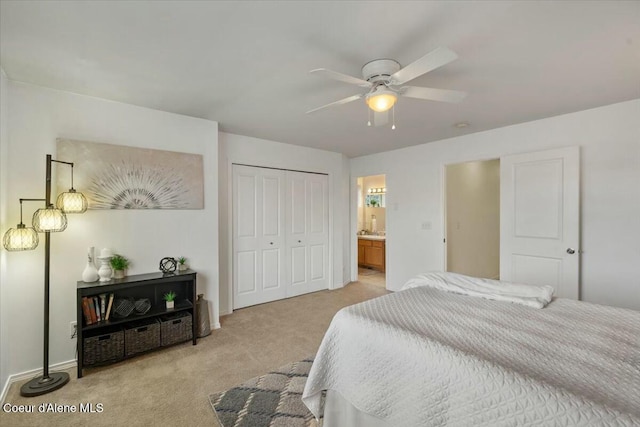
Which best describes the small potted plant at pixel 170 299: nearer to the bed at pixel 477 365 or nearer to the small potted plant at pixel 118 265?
the small potted plant at pixel 118 265

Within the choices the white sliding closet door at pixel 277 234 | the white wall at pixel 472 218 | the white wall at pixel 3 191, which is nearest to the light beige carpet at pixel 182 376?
the white wall at pixel 3 191

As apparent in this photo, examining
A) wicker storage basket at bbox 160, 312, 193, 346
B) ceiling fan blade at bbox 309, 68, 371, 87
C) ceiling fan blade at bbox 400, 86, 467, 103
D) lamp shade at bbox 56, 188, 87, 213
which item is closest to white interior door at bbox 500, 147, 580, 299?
ceiling fan blade at bbox 400, 86, 467, 103

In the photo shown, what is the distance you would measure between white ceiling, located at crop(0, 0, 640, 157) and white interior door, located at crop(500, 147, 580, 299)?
0.62 m

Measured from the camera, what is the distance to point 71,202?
228cm

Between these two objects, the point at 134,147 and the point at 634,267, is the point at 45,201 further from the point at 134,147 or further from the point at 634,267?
the point at 634,267

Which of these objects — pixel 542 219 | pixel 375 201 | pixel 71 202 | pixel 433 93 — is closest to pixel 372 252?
pixel 375 201

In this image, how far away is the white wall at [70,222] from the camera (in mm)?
2229

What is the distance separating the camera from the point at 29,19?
60.2 inches

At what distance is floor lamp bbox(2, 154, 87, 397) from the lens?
2.01 m

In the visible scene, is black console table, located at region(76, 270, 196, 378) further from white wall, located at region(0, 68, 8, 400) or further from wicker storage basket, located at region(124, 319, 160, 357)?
white wall, located at region(0, 68, 8, 400)

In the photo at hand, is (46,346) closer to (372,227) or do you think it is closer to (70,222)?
(70,222)

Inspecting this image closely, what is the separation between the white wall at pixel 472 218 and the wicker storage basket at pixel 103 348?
4015 millimetres

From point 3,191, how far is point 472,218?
5672 millimetres

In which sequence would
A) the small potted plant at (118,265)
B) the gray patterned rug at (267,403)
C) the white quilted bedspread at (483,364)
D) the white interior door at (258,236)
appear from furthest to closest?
Result: 1. the white interior door at (258,236)
2. the small potted plant at (118,265)
3. the gray patterned rug at (267,403)
4. the white quilted bedspread at (483,364)
